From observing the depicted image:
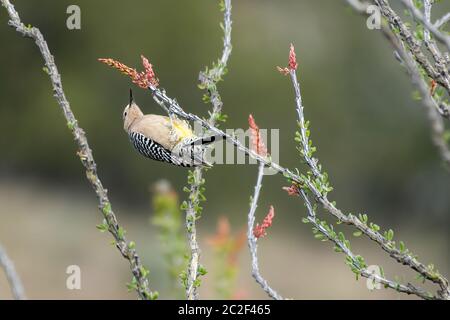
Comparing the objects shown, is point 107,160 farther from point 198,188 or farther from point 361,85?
point 198,188

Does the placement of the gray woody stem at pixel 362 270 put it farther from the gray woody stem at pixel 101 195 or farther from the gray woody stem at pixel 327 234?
the gray woody stem at pixel 101 195

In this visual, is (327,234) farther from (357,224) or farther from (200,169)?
(200,169)

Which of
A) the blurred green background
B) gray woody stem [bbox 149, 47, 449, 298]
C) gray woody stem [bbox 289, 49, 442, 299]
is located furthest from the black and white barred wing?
the blurred green background

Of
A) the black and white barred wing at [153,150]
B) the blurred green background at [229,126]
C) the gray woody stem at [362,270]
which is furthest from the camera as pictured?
the blurred green background at [229,126]

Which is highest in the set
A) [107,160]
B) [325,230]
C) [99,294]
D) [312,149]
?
[107,160]

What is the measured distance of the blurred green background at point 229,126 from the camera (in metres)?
18.0

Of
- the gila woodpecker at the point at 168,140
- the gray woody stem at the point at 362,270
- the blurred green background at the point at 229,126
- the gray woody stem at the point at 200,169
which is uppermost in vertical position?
the blurred green background at the point at 229,126

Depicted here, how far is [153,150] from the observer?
20.9ft

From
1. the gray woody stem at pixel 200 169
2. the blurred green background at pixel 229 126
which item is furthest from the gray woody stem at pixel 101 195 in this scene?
the blurred green background at pixel 229 126

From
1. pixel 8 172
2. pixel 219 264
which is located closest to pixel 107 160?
pixel 8 172

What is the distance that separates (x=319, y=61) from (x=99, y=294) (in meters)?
8.13

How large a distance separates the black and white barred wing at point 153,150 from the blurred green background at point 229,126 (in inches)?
420

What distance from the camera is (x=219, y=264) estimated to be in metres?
5.19
